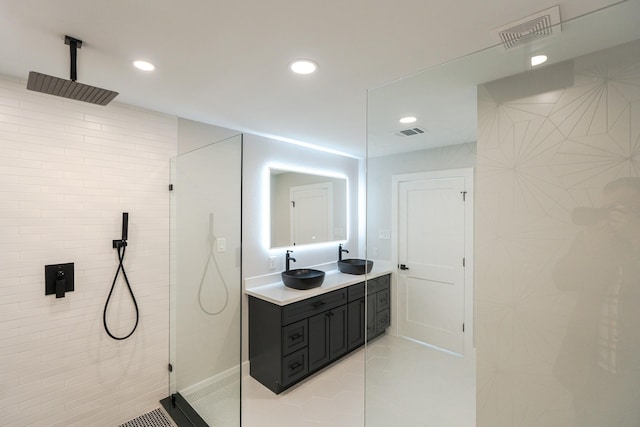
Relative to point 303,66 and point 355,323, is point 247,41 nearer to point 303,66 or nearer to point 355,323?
point 303,66

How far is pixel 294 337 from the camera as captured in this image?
8.56ft

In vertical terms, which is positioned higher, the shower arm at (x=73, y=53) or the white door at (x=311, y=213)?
the shower arm at (x=73, y=53)

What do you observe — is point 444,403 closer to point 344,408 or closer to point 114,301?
point 344,408

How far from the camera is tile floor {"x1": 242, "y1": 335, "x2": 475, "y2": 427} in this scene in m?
1.49

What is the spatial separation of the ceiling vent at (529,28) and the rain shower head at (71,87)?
1884mm

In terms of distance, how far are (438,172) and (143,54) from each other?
1.72 m

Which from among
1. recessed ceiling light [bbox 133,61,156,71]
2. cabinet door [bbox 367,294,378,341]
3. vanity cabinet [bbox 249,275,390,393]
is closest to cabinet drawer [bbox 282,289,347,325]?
vanity cabinet [bbox 249,275,390,393]

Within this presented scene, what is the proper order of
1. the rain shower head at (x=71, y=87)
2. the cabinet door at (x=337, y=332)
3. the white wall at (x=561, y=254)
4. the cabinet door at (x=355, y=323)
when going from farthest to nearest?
the cabinet door at (x=355, y=323), the cabinet door at (x=337, y=332), the rain shower head at (x=71, y=87), the white wall at (x=561, y=254)

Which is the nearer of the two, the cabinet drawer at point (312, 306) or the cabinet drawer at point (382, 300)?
the cabinet drawer at point (382, 300)

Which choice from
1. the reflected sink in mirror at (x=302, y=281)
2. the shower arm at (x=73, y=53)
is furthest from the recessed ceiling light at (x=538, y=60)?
the reflected sink in mirror at (x=302, y=281)

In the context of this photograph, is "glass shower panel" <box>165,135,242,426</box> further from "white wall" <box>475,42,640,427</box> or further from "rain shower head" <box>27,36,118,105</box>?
"white wall" <box>475,42,640,427</box>

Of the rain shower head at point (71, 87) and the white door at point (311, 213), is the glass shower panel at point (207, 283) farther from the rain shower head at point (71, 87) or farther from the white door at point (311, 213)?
the white door at point (311, 213)

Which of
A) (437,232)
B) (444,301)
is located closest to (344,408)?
(444,301)

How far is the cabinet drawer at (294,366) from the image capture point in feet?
8.34
